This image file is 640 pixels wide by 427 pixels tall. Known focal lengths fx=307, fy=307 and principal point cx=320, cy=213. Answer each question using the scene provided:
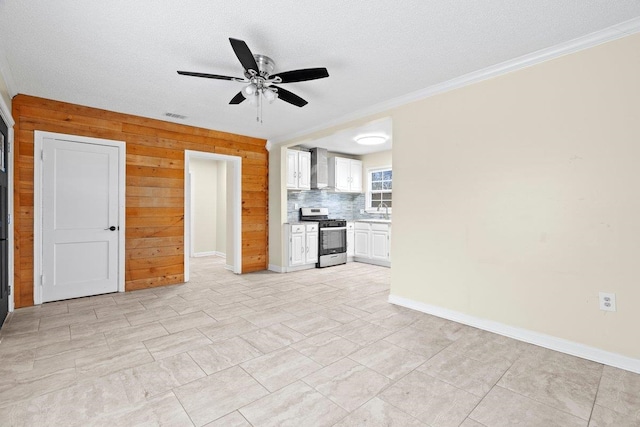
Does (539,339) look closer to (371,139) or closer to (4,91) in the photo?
(371,139)

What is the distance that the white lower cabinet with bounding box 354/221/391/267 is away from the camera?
242 inches

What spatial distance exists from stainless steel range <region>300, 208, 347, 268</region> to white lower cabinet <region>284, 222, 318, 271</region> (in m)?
0.12

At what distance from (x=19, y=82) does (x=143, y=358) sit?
10.6ft

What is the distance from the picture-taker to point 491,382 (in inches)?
81.3

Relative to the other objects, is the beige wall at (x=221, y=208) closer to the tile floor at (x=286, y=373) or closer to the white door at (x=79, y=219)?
the white door at (x=79, y=219)

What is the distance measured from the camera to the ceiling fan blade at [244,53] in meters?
2.06

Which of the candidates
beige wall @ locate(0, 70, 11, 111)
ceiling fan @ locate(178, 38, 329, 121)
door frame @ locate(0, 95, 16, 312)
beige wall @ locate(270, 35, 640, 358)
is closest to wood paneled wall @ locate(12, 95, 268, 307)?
door frame @ locate(0, 95, 16, 312)

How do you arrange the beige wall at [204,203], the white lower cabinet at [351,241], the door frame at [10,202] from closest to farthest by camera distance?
the door frame at [10,202] → the white lower cabinet at [351,241] → the beige wall at [204,203]

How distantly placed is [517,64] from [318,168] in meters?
4.06

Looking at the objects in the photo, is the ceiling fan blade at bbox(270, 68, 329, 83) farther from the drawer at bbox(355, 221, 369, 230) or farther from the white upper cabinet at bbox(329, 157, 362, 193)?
the drawer at bbox(355, 221, 369, 230)

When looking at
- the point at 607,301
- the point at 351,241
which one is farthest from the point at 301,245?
the point at 607,301

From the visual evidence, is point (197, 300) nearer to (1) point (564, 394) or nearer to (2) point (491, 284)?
(2) point (491, 284)

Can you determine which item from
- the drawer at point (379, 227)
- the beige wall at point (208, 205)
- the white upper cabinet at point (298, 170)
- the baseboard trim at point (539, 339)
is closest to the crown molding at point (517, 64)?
the white upper cabinet at point (298, 170)

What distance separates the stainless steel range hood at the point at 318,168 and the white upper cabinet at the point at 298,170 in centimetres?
8
